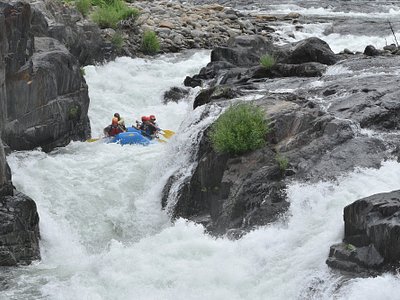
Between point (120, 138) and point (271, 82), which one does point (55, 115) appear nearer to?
point (120, 138)

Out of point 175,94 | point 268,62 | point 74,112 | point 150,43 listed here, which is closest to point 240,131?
point 74,112

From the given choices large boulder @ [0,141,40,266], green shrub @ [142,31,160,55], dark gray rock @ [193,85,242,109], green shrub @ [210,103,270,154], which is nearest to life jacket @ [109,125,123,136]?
dark gray rock @ [193,85,242,109]

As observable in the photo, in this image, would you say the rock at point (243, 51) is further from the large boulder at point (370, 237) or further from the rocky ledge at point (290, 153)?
the large boulder at point (370, 237)

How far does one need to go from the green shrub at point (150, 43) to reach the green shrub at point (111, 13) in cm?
134

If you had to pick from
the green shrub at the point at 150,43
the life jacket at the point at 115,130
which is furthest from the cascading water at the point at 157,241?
the green shrub at the point at 150,43

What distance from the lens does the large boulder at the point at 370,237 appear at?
7.61 metres

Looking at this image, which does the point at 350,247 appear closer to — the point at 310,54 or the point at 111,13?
the point at 310,54

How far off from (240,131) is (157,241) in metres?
2.41

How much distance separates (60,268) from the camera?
9.90 m

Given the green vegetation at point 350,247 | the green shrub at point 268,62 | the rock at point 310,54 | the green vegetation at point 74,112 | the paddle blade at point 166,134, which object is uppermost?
the rock at point 310,54

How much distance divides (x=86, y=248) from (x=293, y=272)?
13.7 feet

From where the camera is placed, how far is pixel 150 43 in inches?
933

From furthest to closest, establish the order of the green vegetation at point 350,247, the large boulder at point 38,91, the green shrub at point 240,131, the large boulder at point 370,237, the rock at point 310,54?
the rock at point 310,54 → the large boulder at point 38,91 → the green shrub at point 240,131 → the green vegetation at point 350,247 → the large boulder at point 370,237

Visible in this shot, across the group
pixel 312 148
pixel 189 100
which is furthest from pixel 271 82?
pixel 312 148
